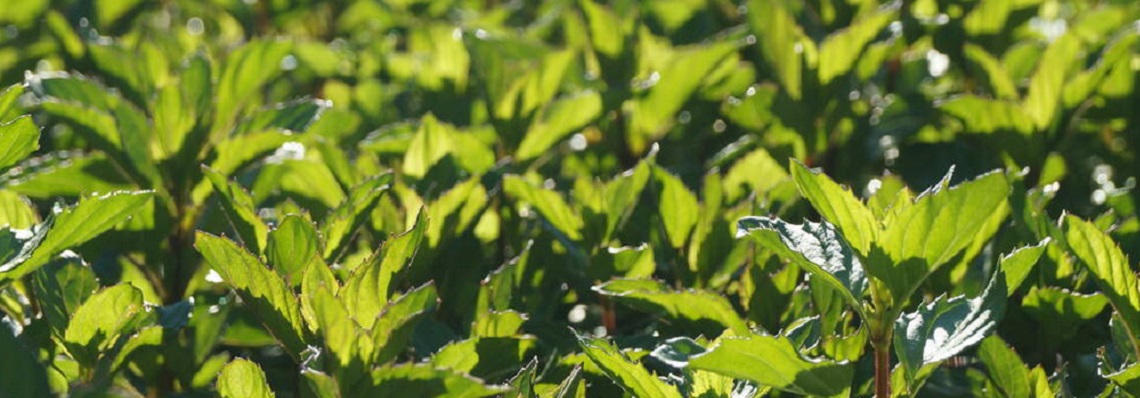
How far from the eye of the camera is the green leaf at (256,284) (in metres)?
1.71

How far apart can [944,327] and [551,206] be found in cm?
75

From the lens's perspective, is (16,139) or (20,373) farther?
(16,139)

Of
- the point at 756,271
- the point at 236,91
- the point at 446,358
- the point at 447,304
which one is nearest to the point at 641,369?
the point at 446,358

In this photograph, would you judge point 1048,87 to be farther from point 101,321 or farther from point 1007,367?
point 101,321

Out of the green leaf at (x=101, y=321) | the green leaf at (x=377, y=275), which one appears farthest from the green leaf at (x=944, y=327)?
the green leaf at (x=101, y=321)

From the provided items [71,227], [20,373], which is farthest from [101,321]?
[20,373]

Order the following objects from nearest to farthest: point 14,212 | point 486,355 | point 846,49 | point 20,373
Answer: point 20,373 → point 486,355 → point 14,212 → point 846,49

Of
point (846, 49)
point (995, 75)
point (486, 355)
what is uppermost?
point (486, 355)

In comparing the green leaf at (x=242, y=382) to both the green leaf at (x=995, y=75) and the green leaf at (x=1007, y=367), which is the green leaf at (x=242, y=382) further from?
the green leaf at (x=995, y=75)

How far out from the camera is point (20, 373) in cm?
146

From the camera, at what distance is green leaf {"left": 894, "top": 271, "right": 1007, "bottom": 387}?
62.9 inches

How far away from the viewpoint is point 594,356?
1.66 metres

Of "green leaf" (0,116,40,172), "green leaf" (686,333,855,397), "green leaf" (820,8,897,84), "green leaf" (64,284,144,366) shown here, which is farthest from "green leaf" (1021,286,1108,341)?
"green leaf" (0,116,40,172)

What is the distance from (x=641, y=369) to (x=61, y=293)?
0.85 meters
